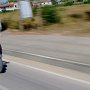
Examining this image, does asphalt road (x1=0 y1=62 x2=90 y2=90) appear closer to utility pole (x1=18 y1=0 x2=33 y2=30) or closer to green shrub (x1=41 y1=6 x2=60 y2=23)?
green shrub (x1=41 y1=6 x2=60 y2=23)

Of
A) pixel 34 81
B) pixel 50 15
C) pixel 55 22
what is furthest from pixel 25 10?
pixel 34 81

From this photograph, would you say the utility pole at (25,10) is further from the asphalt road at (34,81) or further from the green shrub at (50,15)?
the asphalt road at (34,81)

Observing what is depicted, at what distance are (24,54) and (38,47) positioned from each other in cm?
203

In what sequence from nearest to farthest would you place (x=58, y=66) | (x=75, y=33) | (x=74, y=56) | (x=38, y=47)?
(x=58, y=66)
(x=74, y=56)
(x=38, y=47)
(x=75, y=33)

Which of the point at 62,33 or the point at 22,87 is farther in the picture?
the point at 62,33

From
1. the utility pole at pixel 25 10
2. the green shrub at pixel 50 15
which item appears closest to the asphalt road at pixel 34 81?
the green shrub at pixel 50 15

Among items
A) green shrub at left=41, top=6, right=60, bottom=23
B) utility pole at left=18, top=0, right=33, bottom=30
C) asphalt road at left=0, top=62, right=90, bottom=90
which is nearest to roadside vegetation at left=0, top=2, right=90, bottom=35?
green shrub at left=41, top=6, right=60, bottom=23

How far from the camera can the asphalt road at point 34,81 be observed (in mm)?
10680

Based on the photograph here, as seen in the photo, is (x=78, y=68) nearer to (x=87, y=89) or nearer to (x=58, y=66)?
(x=58, y=66)

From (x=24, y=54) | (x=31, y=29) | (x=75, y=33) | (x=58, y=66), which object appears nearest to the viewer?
(x=58, y=66)

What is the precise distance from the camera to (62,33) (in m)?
24.0

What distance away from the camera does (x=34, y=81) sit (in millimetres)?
11727

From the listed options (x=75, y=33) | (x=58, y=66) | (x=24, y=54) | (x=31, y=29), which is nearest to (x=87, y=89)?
(x=58, y=66)

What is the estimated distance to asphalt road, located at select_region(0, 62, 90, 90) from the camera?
10680 mm
